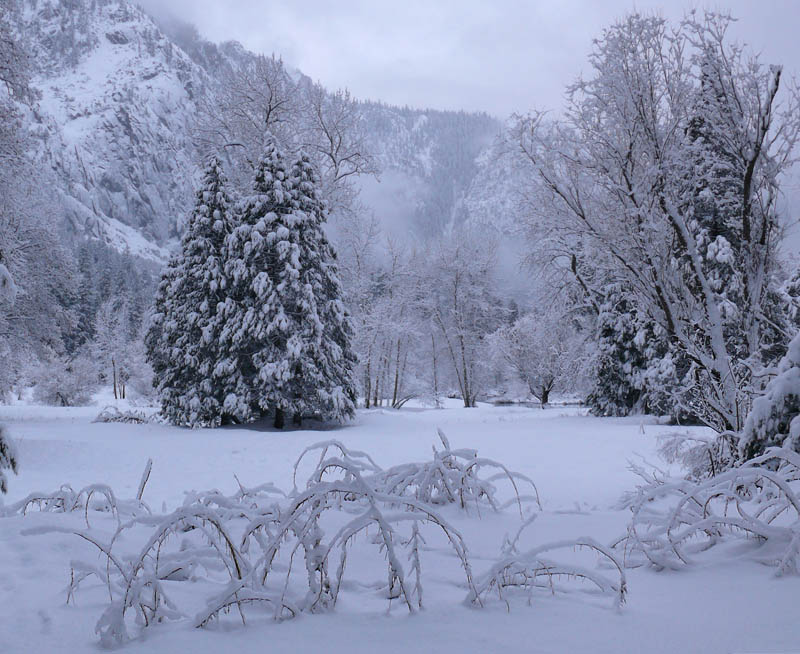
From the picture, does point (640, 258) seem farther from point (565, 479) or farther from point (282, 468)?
point (282, 468)

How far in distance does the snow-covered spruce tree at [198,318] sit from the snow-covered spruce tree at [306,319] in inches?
74.5

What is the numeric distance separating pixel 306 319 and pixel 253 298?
6.21 feet

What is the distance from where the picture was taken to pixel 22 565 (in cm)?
221

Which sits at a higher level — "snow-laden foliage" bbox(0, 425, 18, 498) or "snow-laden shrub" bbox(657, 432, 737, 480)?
"snow-laden foliage" bbox(0, 425, 18, 498)

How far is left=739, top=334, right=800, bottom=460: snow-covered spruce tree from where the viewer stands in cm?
257

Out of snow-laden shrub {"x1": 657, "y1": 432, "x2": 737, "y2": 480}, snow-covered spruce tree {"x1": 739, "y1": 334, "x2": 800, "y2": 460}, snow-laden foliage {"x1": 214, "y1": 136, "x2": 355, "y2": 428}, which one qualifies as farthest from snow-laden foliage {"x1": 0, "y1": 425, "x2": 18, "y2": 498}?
snow-laden foliage {"x1": 214, "y1": 136, "x2": 355, "y2": 428}

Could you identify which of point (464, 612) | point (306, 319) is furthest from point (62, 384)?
point (464, 612)

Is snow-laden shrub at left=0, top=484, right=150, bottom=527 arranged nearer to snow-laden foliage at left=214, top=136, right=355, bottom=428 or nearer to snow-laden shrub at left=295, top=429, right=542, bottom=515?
snow-laden shrub at left=295, top=429, right=542, bottom=515

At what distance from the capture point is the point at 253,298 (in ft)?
54.1

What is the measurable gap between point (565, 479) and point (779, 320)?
407 inches

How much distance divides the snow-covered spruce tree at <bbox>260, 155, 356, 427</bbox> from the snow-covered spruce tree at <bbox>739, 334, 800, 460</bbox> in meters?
13.3

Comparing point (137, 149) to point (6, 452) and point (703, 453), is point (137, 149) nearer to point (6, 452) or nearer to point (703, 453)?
point (703, 453)

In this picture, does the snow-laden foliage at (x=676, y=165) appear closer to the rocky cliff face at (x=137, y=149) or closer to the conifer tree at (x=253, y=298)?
the conifer tree at (x=253, y=298)

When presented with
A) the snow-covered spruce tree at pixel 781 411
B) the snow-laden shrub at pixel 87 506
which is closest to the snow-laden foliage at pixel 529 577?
the snow-covered spruce tree at pixel 781 411
